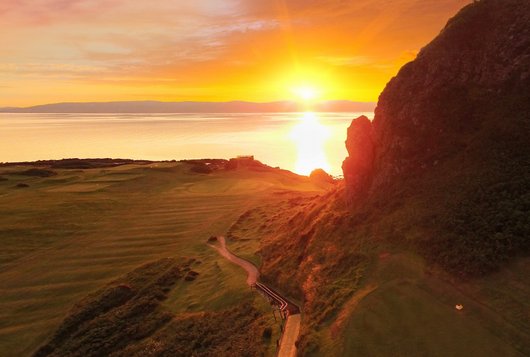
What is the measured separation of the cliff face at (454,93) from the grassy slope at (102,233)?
906 inches

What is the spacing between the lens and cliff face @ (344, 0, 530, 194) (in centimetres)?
3753

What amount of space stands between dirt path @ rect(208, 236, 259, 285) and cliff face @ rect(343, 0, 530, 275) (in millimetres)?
14778

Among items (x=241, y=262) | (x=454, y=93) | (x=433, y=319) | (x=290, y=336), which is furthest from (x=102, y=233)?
(x=454, y=93)

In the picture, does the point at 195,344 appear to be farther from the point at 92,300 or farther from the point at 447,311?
the point at 447,311

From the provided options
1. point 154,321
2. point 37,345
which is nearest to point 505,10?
point 154,321

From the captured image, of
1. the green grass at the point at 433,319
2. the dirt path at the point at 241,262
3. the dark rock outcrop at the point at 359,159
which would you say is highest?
the dark rock outcrop at the point at 359,159

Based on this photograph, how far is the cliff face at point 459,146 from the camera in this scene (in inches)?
1184

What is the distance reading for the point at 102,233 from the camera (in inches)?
2726

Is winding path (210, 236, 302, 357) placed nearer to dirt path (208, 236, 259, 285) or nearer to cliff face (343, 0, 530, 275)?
A: dirt path (208, 236, 259, 285)

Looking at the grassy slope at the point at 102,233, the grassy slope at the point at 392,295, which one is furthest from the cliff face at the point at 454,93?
the grassy slope at the point at 102,233

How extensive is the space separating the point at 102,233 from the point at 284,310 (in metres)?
46.5

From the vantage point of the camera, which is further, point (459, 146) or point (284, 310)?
point (459, 146)

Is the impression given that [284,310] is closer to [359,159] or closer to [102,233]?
[359,159]

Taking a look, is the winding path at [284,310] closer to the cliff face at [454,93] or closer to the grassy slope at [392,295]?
the grassy slope at [392,295]
